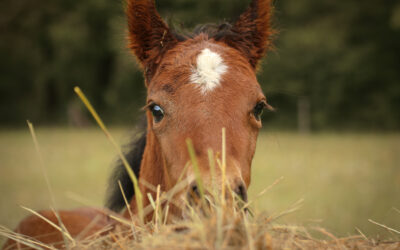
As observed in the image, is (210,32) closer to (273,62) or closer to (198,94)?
(198,94)

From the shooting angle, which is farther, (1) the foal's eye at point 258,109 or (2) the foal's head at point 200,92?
(1) the foal's eye at point 258,109

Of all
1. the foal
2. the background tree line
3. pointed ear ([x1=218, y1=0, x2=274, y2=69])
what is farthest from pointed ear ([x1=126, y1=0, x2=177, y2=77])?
the background tree line

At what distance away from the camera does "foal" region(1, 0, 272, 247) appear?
216cm

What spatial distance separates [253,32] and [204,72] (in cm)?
87

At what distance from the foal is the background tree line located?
55.5 ft

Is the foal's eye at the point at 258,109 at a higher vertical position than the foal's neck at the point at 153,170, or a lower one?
higher

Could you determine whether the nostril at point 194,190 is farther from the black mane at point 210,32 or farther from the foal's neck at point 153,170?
the black mane at point 210,32

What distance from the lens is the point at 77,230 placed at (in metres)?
3.30

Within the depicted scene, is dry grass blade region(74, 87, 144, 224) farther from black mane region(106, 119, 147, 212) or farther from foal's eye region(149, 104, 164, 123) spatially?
black mane region(106, 119, 147, 212)

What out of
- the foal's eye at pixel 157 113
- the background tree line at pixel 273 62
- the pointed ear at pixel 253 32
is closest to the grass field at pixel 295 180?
the pointed ear at pixel 253 32

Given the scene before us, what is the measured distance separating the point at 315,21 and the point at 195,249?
26.4m

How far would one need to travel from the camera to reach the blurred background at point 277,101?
→ 8.51 meters

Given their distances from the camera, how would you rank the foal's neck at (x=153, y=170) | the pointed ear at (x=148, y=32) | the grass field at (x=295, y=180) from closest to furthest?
the foal's neck at (x=153, y=170)
the pointed ear at (x=148, y=32)
the grass field at (x=295, y=180)

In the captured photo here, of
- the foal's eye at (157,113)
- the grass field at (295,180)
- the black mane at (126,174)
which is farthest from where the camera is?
the grass field at (295,180)
